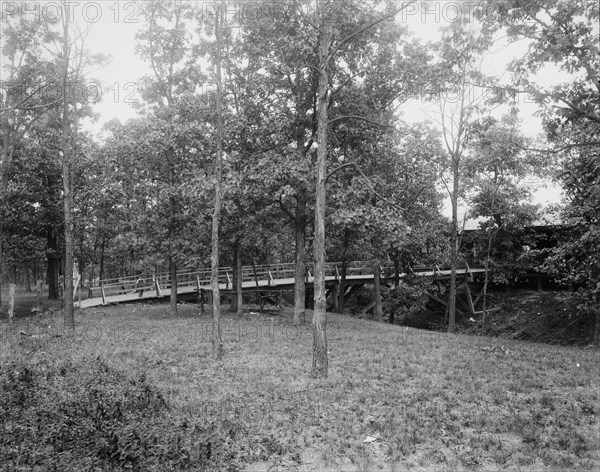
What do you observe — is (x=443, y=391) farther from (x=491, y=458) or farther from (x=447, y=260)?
(x=447, y=260)

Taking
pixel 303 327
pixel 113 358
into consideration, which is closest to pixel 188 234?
pixel 303 327

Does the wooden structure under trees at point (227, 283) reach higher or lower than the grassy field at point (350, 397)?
higher

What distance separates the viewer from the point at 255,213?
65.8 feet

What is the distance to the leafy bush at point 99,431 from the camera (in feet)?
17.8

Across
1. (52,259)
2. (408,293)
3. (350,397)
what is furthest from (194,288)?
(350,397)

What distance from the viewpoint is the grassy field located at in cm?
585

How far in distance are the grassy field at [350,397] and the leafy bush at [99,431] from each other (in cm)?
6

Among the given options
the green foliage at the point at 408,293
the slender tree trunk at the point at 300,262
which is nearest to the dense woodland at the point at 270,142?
the slender tree trunk at the point at 300,262

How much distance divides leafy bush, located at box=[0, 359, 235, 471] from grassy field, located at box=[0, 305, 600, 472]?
57 mm

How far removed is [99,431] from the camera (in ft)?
19.7

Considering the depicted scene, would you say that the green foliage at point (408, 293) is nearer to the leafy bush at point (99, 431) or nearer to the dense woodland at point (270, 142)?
the dense woodland at point (270, 142)

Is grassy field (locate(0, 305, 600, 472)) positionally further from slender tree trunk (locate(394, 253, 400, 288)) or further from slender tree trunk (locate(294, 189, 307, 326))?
slender tree trunk (locate(394, 253, 400, 288))

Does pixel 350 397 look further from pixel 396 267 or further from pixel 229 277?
pixel 229 277

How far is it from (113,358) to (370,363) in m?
7.03
